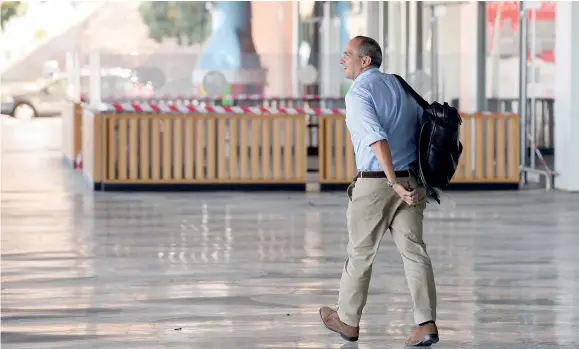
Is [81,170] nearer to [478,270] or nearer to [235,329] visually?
[478,270]

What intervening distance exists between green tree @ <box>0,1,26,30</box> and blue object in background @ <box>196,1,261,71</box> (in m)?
28.5

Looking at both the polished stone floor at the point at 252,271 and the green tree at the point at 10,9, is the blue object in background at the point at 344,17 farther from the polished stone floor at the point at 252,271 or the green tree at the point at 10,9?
the green tree at the point at 10,9

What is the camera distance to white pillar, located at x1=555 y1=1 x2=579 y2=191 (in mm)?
19781

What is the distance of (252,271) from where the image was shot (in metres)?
12.0

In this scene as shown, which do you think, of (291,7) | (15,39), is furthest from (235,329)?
(15,39)

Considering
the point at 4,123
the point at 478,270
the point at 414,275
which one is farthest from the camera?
the point at 4,123

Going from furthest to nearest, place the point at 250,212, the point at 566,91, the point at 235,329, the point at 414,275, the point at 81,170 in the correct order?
the point at 81,170, the point at 566,91, the point at 250,212, the point at 235,329, the point at 414,275

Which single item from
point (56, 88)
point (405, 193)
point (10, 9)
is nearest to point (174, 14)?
point (10, 9)

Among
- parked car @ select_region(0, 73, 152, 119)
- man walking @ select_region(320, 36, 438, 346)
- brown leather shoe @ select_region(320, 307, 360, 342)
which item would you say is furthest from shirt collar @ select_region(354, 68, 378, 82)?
parked car @ select_region(0, 73, 152, 119)

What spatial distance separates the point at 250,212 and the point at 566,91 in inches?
201

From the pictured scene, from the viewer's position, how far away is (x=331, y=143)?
2022 cm

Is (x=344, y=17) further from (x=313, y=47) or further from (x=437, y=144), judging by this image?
(x=437, y=144)

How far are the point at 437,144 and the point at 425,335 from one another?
1041mm

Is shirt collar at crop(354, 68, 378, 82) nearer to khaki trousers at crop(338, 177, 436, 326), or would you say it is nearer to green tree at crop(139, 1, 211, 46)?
khaki trousers at crop(338, 177, 436, 326)
